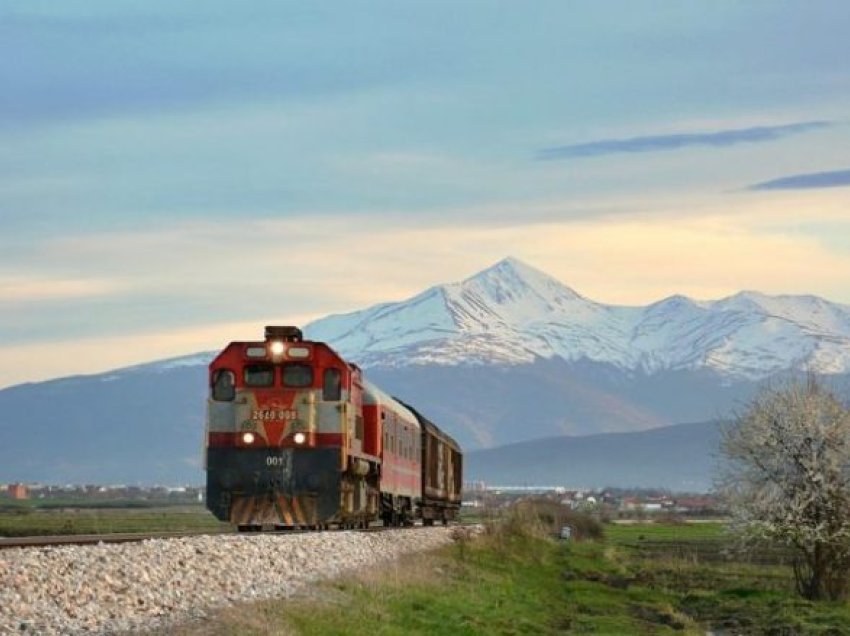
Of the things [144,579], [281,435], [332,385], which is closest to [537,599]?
[332,385]

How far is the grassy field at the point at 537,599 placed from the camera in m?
28.4

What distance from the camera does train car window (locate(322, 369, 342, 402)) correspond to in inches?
1746

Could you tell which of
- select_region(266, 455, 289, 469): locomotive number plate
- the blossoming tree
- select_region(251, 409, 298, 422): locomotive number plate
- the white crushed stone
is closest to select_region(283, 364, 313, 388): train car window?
select_region(251, 409, 298, 422): locomotive number plate

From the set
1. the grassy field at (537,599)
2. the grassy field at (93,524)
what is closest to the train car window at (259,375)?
the grassy field at (537,599)

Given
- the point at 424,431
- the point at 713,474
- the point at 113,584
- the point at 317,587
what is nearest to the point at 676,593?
the point at 713,474

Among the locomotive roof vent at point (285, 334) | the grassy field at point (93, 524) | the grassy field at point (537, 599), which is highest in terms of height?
the locomotive roof vent at point (285, 334)

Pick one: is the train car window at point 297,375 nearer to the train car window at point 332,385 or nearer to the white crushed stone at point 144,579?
the train car window at point 332,385

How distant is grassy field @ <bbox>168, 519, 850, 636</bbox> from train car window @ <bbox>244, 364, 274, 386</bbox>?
5.98 m

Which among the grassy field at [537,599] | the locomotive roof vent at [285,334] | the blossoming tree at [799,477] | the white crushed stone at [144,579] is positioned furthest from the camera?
the blossoming tree at [799,477]

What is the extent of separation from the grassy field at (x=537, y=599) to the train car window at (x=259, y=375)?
598 centimetres

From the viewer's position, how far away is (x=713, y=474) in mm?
55969

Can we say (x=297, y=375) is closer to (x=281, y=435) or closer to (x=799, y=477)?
(x=281, y=435)

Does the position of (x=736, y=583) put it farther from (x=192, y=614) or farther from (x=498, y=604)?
(x=192, y=614)

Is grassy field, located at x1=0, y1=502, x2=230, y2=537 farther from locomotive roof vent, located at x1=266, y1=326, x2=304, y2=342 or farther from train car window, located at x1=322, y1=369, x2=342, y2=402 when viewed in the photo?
train car window, located at x1=322, y1=369, x2=342, y2=402
